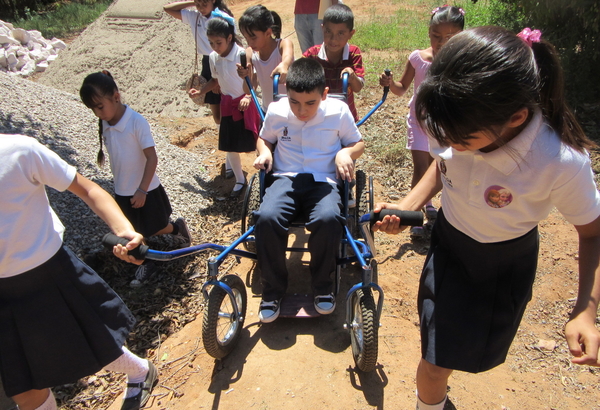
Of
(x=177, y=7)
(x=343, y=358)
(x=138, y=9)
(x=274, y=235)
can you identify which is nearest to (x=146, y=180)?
(x=274, y=235)

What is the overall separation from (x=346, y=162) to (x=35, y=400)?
2.10 m

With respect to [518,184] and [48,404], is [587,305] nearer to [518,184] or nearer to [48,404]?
[518,184]

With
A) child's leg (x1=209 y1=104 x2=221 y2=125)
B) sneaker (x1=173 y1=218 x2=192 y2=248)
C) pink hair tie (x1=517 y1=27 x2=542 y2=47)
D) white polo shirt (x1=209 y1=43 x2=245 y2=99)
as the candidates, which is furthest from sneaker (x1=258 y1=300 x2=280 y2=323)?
child's leg (x1=209 y1=104 x2=221 y2=125)

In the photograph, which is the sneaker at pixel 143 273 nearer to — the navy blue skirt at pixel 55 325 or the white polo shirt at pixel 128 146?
the white polo shirt at pixel 128 146

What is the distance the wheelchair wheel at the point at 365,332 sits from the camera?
2.55m

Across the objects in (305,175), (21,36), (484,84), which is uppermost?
(484,84)

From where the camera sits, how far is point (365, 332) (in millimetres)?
2557

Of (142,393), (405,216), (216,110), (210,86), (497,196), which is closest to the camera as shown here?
(497,196)

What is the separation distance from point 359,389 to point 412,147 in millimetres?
2122

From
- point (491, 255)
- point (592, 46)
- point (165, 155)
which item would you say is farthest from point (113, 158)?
point (592, 46)

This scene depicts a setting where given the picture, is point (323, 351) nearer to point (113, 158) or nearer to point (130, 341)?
point (130, 341)

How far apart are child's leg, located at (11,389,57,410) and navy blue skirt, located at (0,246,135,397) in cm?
9

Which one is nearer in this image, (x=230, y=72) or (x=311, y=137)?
(x=311, y=137)

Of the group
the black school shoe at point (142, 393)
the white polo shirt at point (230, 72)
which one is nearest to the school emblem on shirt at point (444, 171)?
the black school shoe at point (142, 393)
